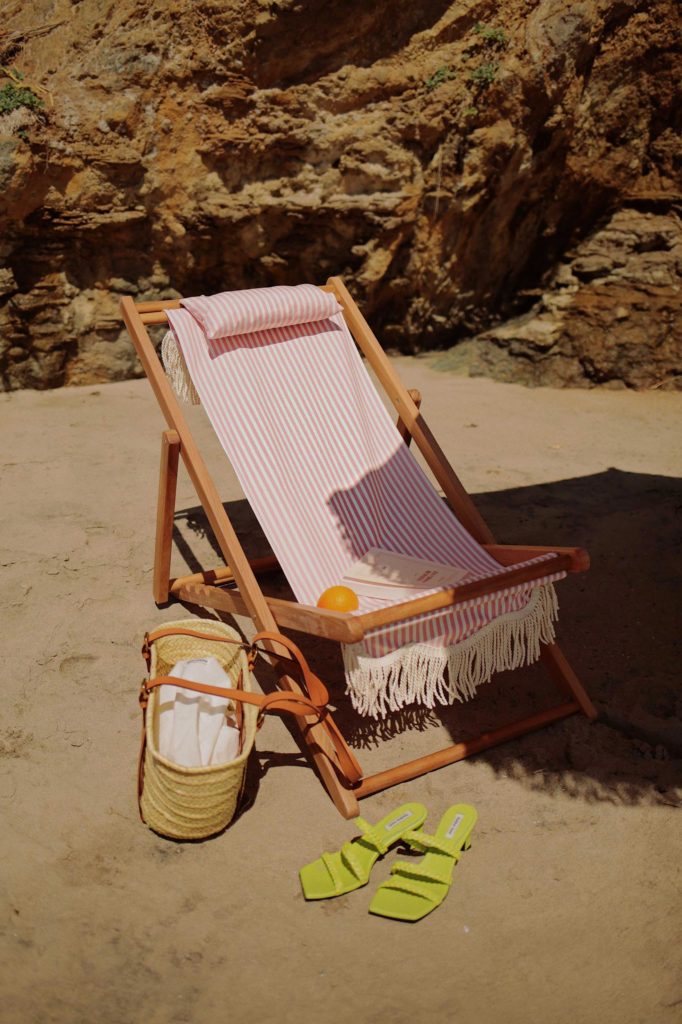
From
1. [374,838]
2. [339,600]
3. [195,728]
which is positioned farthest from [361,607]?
[374,838]

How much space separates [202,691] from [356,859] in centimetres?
59

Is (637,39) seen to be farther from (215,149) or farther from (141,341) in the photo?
(141,341)

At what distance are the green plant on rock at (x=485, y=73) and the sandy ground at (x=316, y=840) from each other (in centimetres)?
409

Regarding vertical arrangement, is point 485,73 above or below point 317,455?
above

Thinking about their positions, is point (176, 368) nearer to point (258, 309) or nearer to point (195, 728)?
point (258, 309)

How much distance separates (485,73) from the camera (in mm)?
6562

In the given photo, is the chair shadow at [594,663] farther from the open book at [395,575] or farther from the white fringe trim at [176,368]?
the white fringe trim at [176,368]

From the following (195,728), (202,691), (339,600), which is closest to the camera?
(202,691)

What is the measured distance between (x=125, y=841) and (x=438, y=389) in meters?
4.78

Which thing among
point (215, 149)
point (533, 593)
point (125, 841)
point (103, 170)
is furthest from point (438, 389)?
point (125, 841)

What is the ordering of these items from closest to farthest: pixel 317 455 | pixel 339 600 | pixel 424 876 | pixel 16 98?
pixel 424 876
pixel 339 600
pixel 317 455
pixel 16 98

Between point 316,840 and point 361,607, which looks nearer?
point 316,840

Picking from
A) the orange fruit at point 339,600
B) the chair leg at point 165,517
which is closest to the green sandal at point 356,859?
the orange fruit at point 339,600

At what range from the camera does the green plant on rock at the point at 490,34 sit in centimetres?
653
